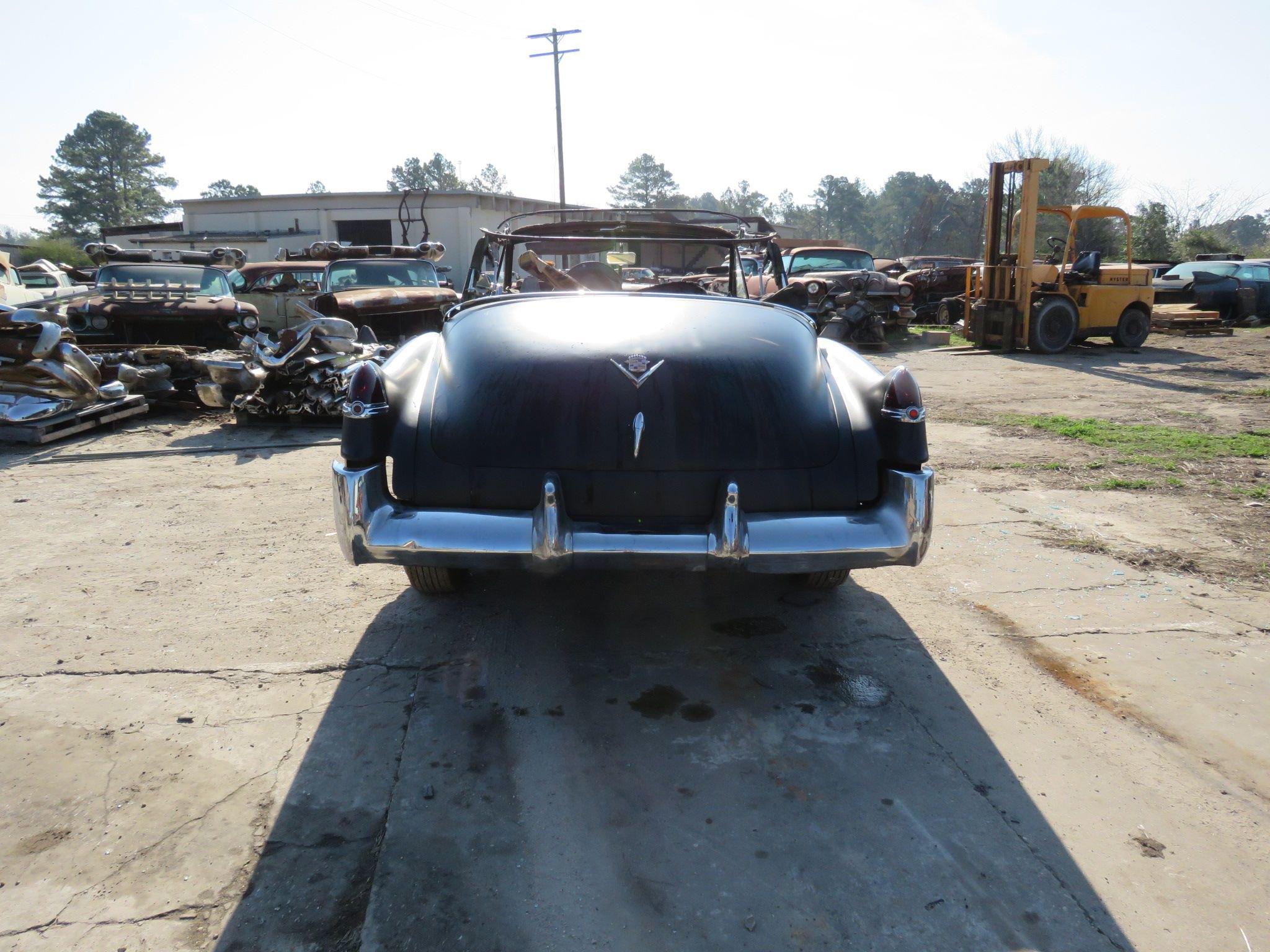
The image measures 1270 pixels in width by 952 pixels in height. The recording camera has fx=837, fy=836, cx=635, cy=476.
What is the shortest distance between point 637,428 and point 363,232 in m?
30.8

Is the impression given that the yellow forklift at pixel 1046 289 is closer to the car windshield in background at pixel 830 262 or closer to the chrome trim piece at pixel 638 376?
the car windshield in background at pixel 830 262

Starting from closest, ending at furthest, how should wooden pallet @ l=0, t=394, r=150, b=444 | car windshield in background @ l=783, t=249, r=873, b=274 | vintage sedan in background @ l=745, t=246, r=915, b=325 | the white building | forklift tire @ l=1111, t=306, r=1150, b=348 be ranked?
wooden pallet @ l=0, t=394, r=150, b=444 → vintage sedan in background @ l=745, t=246, r=915, b=325 → forklift tire @ l=1111, t=306, r=1150, b=348 → car windshield in background @ l=783, t=249, r=873, b=274 → the white building

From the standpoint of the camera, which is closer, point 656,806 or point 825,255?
point 656,806

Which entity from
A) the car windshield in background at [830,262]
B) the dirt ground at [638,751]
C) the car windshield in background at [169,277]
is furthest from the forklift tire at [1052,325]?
the car windshield in background at [169,277]

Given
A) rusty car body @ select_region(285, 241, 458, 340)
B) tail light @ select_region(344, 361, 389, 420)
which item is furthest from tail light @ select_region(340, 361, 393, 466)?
rusty car body @ select_region(285, 241, 458, 340)

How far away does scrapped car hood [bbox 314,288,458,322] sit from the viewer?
932cm

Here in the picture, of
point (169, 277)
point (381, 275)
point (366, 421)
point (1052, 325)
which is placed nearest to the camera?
point (366, 421)

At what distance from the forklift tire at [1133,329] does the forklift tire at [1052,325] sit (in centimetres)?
116

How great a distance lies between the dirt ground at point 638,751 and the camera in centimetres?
202

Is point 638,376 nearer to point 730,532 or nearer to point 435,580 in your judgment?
point 730,532

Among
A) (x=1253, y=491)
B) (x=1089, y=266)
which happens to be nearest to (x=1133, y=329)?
(x=1089, y=266)

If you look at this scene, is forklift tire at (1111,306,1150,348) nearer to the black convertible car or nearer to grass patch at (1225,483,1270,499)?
grass patch at (1225,483,1270,499)

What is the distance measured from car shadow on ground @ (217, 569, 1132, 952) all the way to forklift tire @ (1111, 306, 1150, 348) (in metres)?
14.1

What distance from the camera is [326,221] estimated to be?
30438mm
